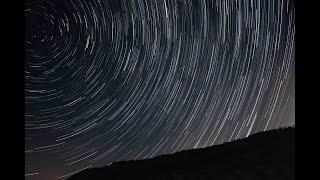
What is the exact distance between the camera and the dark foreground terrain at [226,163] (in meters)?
44.0

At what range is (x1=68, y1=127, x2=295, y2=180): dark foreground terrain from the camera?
4397cm

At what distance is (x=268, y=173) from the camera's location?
42.7 metres

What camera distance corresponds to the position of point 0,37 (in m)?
1.41

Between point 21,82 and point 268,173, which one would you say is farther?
point 268,173

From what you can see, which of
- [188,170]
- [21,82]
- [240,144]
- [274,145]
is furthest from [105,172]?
[21,82]

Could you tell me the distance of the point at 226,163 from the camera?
154 ft
